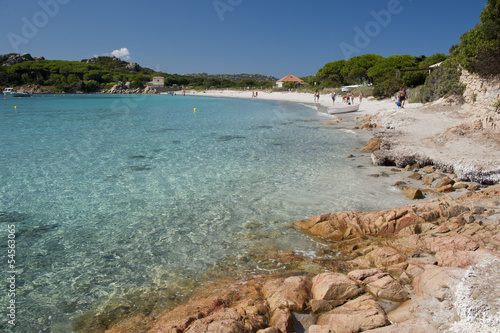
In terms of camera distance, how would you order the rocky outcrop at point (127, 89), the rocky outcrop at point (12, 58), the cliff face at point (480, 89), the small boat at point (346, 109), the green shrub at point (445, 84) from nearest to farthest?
1. the cliff face at point (480, 89)
2. the green shrub at point (445, 84)
3. the small boat at point (346, 109)
4. the rocky outcrop at point (12, 58)
5. the rocky outcrop at point (127, 89)

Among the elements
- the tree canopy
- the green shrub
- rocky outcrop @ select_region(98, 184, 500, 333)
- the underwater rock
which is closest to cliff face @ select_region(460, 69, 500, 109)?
the tree canopy

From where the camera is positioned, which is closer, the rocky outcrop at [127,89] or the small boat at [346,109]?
the small boat at [346,109]

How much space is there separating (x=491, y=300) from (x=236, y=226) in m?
5.15

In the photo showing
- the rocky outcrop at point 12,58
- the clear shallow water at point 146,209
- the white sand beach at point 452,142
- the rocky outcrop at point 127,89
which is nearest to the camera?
the clear shallow water at point 146,209

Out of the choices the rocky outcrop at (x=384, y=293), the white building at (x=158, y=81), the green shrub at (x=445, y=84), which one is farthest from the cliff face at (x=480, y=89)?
the white building at (x=158, y=81)

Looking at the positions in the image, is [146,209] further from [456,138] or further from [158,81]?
[158,81]

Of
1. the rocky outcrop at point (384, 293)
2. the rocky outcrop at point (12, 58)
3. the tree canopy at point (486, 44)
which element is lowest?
the rocky outcrop at point (384, 293)

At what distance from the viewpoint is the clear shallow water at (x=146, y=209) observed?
5457mm

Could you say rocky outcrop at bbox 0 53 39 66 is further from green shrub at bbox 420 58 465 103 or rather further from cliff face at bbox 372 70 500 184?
cliff face at bbox 372 70 500 184

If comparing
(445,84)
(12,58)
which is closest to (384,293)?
(445,84)

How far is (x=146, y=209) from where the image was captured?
28.5 feet

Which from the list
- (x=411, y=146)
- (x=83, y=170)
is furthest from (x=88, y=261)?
(x=411, y=146)

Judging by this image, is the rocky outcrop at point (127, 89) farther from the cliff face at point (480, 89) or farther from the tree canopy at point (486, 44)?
the tree canopy at point (486, 44)

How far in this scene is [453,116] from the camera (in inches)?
741
